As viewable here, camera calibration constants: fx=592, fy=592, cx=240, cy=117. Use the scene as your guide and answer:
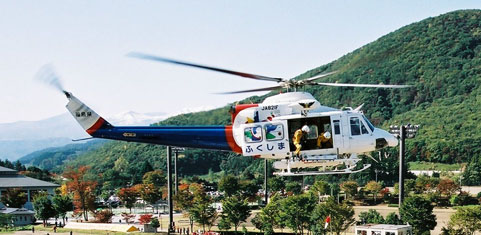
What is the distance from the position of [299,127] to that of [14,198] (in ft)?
217

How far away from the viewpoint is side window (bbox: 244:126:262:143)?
69.3ft

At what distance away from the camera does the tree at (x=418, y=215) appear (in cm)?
4416

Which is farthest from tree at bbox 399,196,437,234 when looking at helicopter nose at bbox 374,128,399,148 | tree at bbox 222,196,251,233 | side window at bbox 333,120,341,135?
side window at bbox 333,120,341,135

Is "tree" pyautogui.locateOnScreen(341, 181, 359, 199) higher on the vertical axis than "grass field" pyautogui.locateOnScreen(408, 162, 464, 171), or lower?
lower

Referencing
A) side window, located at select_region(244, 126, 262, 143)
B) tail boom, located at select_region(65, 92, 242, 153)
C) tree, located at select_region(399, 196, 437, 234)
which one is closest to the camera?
side window, located at select_region(244, 126, 262, 143)

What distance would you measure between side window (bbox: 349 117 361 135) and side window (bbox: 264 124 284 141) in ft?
8.31

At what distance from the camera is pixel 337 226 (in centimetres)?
4497

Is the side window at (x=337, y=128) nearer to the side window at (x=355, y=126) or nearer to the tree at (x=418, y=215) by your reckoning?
the side window at (x=355, y=126)

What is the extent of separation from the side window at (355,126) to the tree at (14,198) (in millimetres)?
66502

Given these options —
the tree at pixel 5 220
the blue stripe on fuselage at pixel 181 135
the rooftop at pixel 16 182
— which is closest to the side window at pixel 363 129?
the blue stripe on fuselage at pixel 181 135

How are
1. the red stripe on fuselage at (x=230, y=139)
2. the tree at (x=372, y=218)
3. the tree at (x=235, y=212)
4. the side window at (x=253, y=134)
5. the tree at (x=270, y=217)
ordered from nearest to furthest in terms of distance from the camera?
the side window at (x=253, y=134), the red stripe on fuselage at (x=230, y=139), the tree at (x=372, y=218), the tree at (x=270, y=217), the tree at (x=235, y=212)

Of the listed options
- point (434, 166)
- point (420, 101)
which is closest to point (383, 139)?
point (434, 166)

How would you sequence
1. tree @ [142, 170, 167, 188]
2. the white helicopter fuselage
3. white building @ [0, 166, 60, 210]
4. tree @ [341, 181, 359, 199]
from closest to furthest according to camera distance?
the white helicopter fuselage, tree @ [341, 181, 359, 199], white building @ [0, 166, 60, 210], tree @ [142, 170, 167, 188]

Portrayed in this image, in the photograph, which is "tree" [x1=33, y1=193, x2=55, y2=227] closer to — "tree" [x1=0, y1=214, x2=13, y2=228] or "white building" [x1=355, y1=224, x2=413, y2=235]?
"tree" [x1=0, y1=214, x2=13, y2=228]
